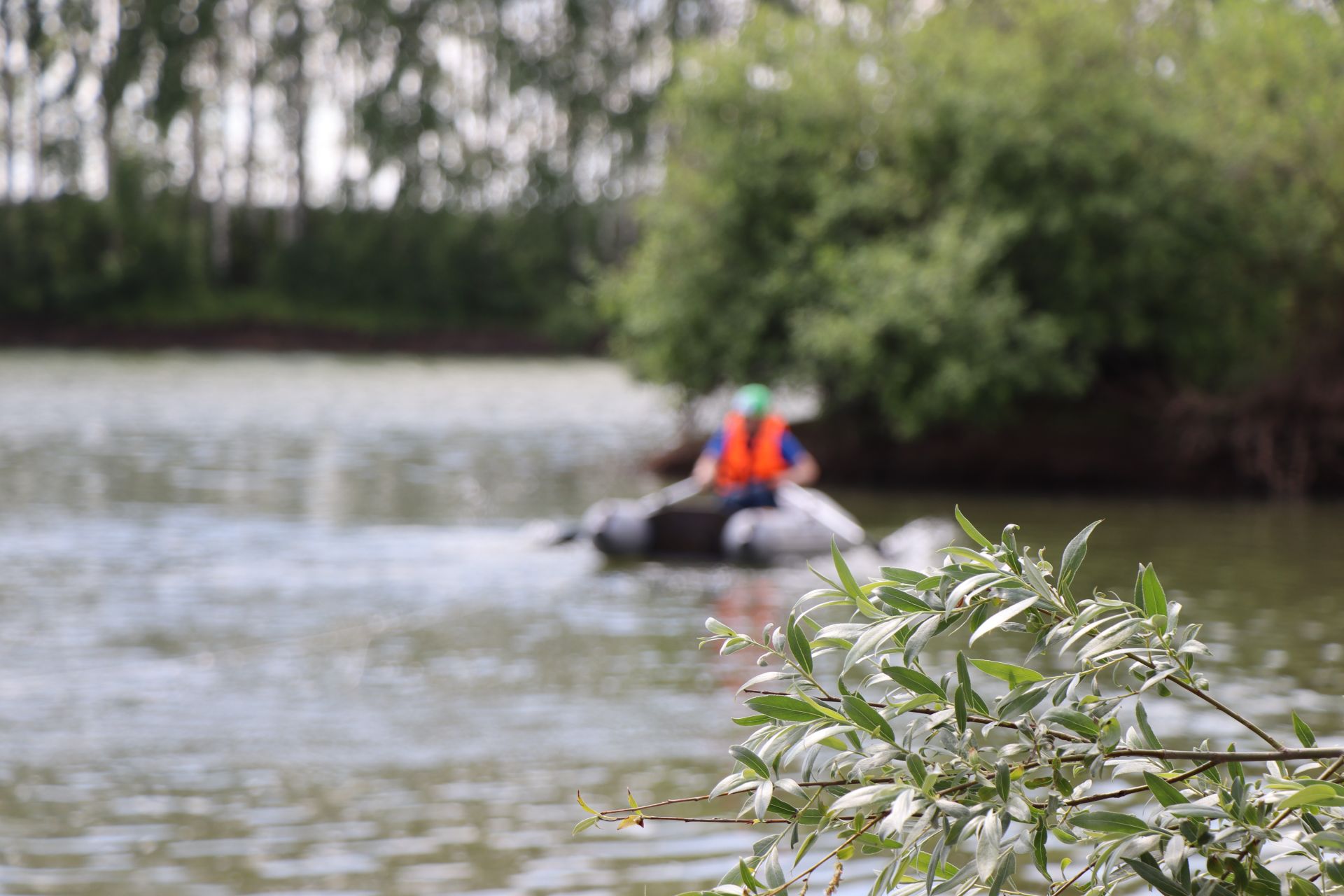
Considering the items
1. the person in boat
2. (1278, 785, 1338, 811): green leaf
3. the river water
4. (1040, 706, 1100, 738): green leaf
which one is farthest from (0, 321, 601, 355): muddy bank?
(1278, 785, 1338, 811): green leaf

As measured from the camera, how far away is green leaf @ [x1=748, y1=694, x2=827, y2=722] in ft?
8.24

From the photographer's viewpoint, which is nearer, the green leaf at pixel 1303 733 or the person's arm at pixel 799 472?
the green leaf at pixel 1303 733

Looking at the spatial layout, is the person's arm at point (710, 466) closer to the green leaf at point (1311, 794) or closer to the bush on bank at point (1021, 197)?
the bush on bank at point (1021, 197)

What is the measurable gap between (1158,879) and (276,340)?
2023 inches

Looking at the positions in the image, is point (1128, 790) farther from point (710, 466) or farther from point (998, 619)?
point (710, 466)

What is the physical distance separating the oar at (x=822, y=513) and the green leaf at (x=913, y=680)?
37.9ft

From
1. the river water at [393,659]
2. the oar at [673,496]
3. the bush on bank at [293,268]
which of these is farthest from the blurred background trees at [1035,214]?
the bush on bank at [293,268]

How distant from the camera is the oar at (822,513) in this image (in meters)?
14.3

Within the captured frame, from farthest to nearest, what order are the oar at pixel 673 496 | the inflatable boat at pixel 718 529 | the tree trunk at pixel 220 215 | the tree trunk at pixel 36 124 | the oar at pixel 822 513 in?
the tree trunk at pixel 220 215
the tree trunk at pixel 36 124
the oar at pixel 673 496
the oar at pixel 822 513
the inflatable boat at pixel 718 529

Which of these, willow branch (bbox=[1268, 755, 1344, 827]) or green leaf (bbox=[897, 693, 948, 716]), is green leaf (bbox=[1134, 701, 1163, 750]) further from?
green leaf (bbox=[897, 693, 948, 716])

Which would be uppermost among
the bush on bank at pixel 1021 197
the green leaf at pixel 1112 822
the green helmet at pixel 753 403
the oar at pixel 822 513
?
the bush on bank at pixel 1021 197

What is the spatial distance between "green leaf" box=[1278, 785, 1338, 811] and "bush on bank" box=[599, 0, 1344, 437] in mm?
17045

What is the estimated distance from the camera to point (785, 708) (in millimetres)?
2518

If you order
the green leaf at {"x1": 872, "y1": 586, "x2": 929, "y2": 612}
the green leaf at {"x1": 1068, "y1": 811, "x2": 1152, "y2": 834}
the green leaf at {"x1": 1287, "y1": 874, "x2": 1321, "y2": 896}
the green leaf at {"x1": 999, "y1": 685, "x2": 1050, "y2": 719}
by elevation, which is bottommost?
the green leaf at {"x1": 1287, "y1": 874, "x2": 1321, "y2": 896}
